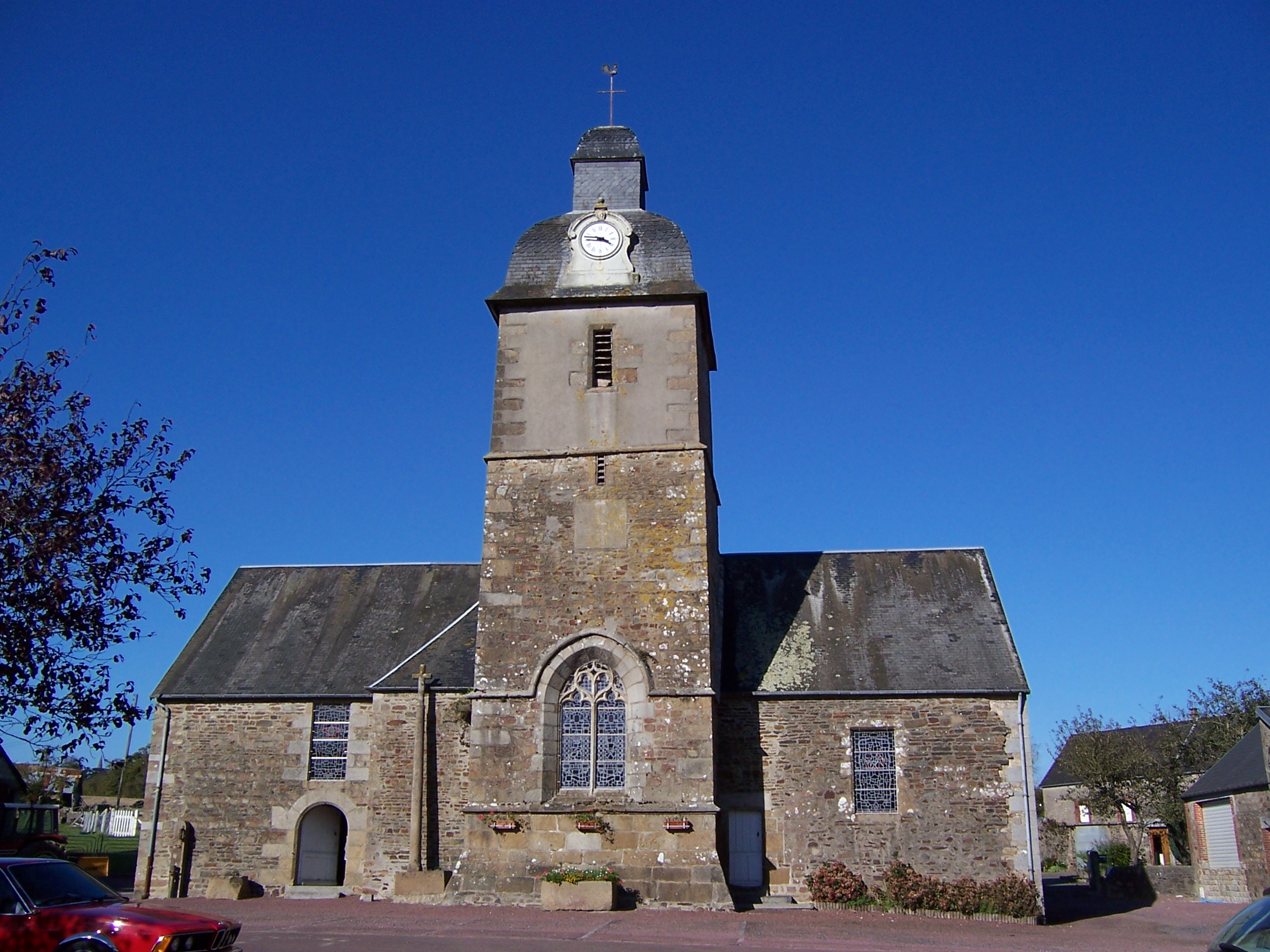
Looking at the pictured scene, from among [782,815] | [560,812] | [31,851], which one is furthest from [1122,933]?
[31,851]

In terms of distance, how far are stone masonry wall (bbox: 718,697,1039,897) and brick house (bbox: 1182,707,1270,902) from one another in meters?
7.09

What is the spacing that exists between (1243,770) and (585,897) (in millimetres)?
15444

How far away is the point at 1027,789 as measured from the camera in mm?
17109

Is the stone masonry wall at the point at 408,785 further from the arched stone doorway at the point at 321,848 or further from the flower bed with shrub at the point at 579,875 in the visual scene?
the flower bed with shrub at the point at 579,875

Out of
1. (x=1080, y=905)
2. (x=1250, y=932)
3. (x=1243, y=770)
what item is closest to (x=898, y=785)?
(x=1080, y=905)

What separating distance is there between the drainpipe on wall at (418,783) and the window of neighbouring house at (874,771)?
7140mm

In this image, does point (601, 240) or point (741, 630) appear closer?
point (601, 240)

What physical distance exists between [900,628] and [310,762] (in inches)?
428

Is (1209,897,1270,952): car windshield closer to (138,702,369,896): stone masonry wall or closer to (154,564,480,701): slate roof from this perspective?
(154,564,480,701): slate roof

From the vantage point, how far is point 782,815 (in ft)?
56.7

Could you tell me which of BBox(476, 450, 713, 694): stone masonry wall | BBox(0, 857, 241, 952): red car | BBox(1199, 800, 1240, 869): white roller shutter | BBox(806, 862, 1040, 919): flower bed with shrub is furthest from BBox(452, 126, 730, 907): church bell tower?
BBox(1199, 800, 1240, 869): white roller shutter

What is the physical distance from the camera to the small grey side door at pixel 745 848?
17031 millimetres

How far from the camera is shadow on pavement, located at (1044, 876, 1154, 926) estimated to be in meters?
18.0

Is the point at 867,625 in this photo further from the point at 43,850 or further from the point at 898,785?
the point at 43,850
